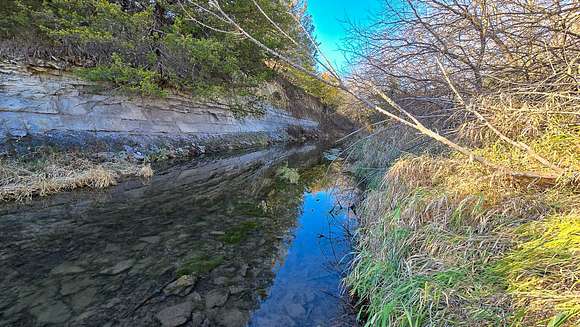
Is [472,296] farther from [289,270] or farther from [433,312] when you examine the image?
[289,270]

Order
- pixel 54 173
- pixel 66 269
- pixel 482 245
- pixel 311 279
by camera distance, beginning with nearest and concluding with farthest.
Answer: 1. pixel 482 245
2. pixel 66 269
3. pixel 311 279
4. pixel 54 173

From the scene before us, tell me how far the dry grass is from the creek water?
0.36 m

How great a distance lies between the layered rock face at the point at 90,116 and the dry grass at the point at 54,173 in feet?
2.74

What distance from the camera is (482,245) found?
2.34 m

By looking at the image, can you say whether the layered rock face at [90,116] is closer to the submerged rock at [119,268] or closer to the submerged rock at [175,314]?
the submerged rock at [119,268]

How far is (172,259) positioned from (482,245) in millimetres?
3280

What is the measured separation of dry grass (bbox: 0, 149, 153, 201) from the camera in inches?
221

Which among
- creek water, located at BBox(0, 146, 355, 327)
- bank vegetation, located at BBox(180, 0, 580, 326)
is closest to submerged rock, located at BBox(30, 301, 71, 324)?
creek water, located at BBox(0, 146, 355, 327)

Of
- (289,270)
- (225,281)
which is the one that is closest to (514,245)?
(289,270)

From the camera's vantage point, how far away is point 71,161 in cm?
704

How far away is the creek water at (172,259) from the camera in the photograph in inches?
108

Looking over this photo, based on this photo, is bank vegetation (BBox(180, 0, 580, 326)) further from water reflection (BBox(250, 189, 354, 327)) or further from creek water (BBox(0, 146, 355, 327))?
creek water (BBox(0, 146, 355, 327))

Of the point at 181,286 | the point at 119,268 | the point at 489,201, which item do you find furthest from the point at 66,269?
the point at 489,201

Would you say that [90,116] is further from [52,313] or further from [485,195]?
[485,195]
